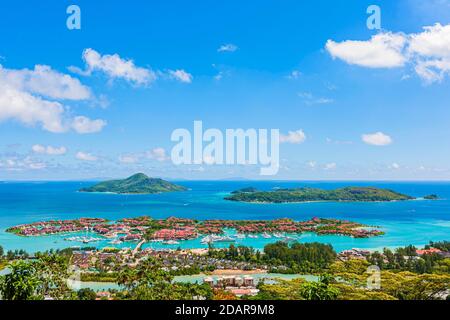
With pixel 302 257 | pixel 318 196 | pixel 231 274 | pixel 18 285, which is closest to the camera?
pixel 18 285

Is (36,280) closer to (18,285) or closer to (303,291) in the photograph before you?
(18,285)

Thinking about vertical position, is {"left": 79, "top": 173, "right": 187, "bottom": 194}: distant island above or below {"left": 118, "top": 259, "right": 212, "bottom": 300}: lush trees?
below

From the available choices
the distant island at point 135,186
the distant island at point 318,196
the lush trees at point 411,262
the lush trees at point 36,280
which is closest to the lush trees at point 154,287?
the lush trees at point 36,280

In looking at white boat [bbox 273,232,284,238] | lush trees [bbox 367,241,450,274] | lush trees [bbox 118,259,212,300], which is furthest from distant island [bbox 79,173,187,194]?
lush trees [bbox 118,259,212,300]

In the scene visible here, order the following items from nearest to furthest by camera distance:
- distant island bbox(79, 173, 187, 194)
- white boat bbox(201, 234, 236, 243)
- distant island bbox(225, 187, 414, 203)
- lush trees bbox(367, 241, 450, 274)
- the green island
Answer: the green island, lush trees bbox(367, 241, 450, 274), white boat bbox(201, 234, 236, 243), distant island bbox(225, 187, 414, 203), distant island bbox(79, 173, 187, 194)

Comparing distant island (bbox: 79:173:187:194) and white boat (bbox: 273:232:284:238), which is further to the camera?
distant island (bbox: 79:173:187:194)

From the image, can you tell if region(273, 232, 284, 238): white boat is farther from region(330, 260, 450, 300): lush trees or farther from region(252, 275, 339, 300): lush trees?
region(330, 260, 450, 300): lush trees

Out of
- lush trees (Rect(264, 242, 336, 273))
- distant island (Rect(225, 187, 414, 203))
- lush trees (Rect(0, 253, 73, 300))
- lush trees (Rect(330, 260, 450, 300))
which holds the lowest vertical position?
distant island (Rect(225, 187, 414, 203))

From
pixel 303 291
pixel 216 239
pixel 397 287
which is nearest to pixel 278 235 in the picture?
pixel 216 239

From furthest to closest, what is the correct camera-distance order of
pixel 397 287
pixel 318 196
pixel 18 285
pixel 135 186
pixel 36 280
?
pixel 135 186, pixel 318 196, pixel 397 287, pixel 36 280, pixel 18 285
